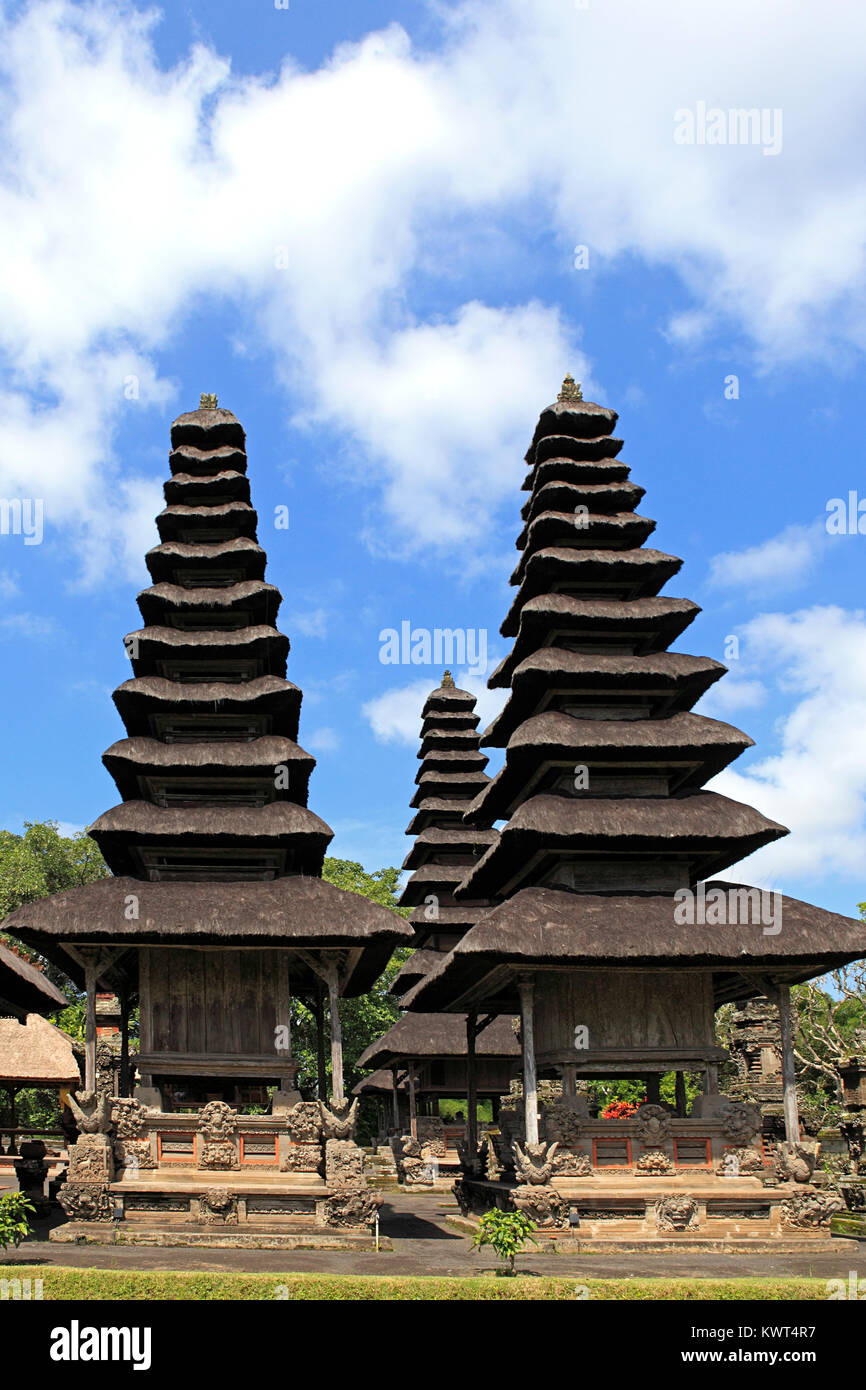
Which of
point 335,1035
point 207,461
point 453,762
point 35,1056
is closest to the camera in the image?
point 335,1035

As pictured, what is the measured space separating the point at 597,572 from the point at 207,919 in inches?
459

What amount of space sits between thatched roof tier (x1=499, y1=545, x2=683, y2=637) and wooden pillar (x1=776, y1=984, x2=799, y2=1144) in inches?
373

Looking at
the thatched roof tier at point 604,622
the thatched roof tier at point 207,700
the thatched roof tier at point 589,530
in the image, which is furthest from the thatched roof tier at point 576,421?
the thatched roof tier at point 207,700

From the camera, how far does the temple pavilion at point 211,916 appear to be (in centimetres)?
1912

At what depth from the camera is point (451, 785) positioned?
46.6m

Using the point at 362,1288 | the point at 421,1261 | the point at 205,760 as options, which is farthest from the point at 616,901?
the point at 362,1288

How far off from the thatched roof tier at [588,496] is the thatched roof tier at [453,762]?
21.6m

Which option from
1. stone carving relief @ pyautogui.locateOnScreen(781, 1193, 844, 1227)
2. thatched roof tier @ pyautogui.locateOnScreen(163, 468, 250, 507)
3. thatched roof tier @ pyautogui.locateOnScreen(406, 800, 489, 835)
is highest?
thatched roof tier @ pyautogui.locateOnScreen(163, 468, 250, 507)

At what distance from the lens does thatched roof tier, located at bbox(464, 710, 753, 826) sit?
2234cm

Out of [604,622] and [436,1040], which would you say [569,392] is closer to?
[604,622]

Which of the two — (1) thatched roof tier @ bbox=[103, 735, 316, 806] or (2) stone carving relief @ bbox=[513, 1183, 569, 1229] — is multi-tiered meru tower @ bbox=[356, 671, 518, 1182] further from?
(2) stone carving relief @ bbox=[513, 1183, 569, 1229]

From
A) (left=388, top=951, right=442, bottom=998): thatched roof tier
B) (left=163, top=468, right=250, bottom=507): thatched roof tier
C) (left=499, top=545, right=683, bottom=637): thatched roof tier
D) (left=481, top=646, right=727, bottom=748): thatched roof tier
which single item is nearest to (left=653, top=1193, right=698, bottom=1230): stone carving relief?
(left=481, top=646, right=727, bottom=748): thatched roof tier
